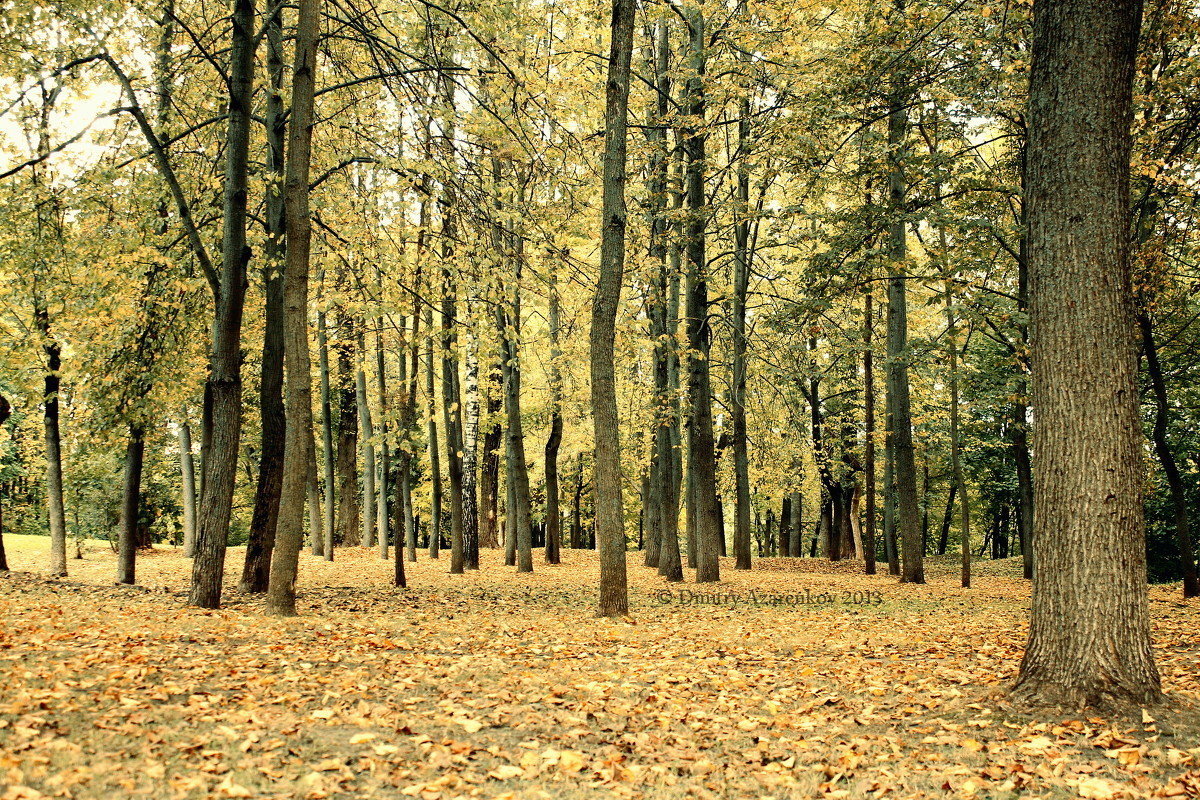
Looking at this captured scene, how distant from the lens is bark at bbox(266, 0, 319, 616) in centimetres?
797

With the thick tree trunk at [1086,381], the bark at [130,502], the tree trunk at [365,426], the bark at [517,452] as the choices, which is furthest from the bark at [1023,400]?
the tree trunk at [365,426]

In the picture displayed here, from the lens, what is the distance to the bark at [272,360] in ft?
32.5

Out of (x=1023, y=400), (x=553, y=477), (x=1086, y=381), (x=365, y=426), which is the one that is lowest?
(x=553, y=477)

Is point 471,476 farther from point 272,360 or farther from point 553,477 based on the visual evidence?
point 272,360

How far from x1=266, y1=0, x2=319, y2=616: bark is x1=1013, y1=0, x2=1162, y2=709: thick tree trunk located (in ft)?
22.6

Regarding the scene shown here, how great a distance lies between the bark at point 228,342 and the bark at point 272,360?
20.4 inches

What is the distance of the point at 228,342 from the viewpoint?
9.23m

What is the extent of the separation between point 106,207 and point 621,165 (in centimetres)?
678

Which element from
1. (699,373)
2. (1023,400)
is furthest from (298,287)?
(1023,400)

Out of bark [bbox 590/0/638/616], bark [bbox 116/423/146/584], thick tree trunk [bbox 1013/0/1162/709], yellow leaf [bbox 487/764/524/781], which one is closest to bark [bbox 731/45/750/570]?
bark [bbox 590/0/638/616]

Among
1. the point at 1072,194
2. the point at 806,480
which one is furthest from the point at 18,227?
the point at 806,480

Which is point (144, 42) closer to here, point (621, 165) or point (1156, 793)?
point (621, 165)

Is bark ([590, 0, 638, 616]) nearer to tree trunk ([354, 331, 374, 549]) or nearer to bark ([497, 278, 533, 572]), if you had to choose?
bark ([497, 278, 533, 572])

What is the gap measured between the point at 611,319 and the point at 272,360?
4.89 meters
